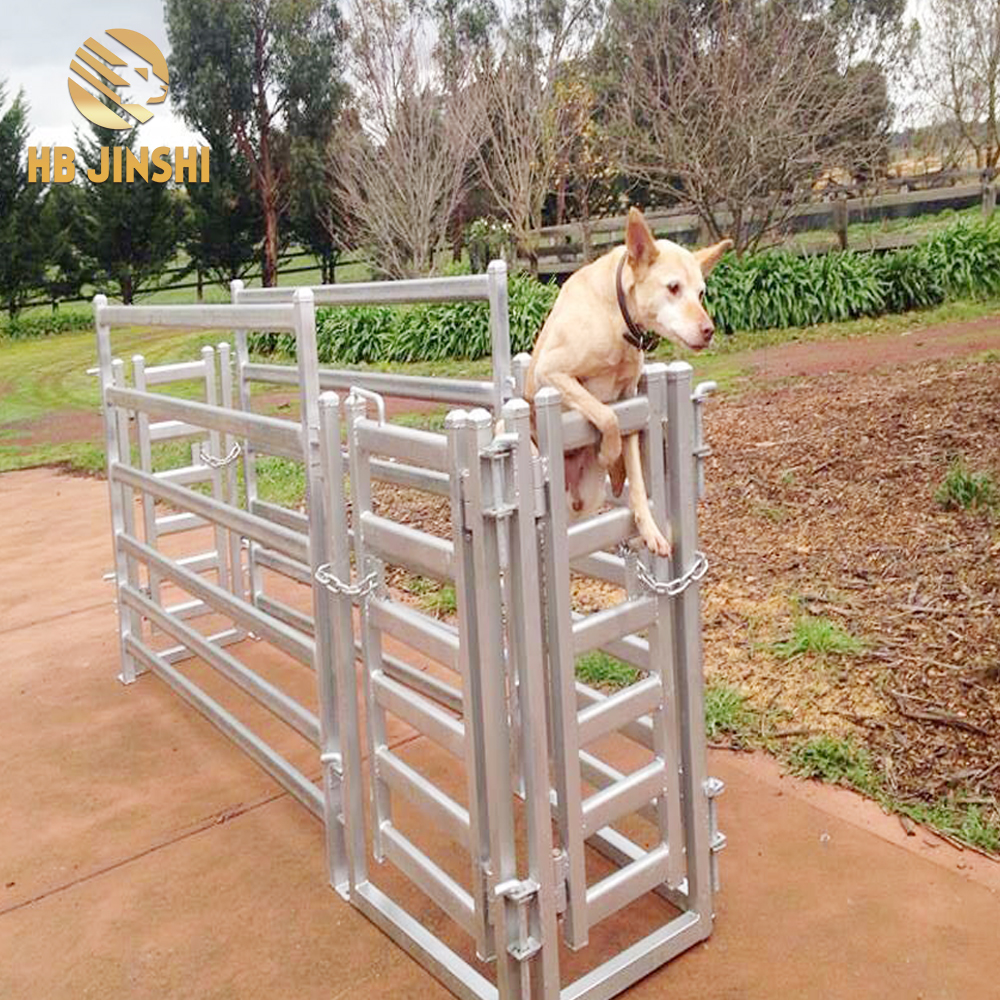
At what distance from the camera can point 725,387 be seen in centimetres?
934

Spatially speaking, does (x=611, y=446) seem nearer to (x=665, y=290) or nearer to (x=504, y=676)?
(x=665, y=290)

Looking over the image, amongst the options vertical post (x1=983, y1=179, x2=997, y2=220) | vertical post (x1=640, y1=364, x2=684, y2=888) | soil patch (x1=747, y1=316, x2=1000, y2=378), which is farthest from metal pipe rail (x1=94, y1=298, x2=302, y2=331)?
vertical post (x1=983, y1=179, x2=997, y2=220)

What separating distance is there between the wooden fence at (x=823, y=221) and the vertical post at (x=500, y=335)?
14434 millimetres

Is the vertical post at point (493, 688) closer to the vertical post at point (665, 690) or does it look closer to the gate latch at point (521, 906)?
the gate latch at point (521, 906)

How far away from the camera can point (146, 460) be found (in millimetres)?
4137

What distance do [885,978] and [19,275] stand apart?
2549 cm

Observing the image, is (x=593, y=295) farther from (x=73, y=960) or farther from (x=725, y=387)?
(x=725, y=387)

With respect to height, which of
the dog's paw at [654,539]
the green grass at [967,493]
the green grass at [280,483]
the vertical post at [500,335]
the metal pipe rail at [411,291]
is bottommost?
the green grass at [280,483]

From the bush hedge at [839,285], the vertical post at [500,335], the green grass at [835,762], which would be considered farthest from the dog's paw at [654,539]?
the bush hedge at [839,285]

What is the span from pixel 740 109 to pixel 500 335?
519 inches

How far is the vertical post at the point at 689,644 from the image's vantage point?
2275 millimetres

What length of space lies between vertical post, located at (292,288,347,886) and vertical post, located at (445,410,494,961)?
0.56 metres

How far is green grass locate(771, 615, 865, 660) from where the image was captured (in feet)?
12.2

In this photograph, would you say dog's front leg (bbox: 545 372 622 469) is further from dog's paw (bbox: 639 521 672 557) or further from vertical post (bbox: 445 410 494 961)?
vertical post (bbox: 445 410 494 961)
